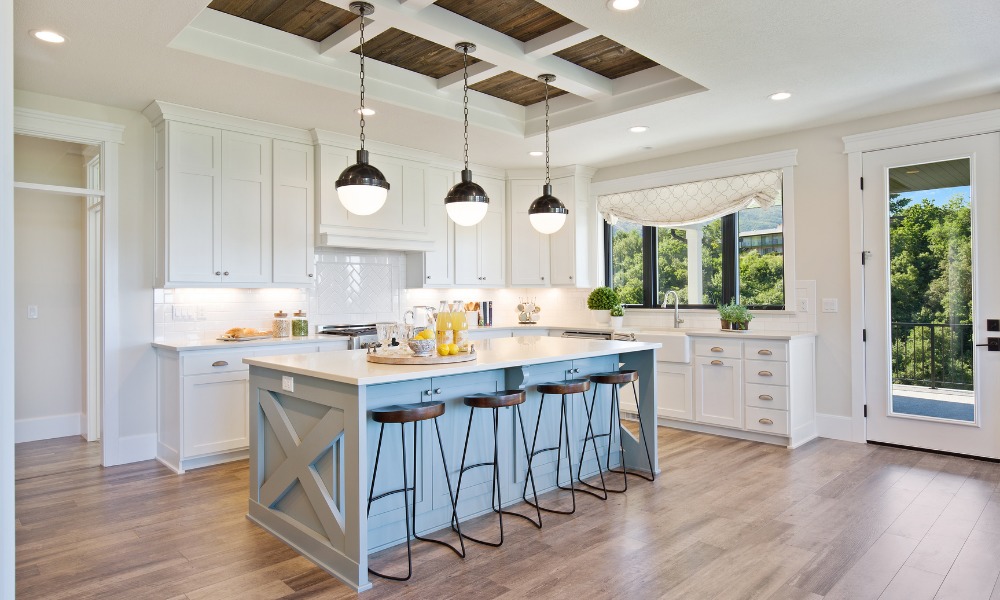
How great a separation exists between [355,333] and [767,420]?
11.0ft

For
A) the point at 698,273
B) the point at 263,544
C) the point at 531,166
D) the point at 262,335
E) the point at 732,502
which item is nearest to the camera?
the point at 263,544

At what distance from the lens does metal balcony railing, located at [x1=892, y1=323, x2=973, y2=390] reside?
455 cm

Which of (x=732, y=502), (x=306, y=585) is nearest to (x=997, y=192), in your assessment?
(x=732, y=502)

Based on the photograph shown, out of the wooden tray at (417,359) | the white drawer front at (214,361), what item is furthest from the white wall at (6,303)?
the white drawer front at (214,361)

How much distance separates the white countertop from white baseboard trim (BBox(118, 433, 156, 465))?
682 millimetres

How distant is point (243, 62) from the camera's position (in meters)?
3.74

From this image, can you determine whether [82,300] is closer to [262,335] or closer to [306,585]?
[262,335]

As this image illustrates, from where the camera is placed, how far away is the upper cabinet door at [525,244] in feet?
22.4

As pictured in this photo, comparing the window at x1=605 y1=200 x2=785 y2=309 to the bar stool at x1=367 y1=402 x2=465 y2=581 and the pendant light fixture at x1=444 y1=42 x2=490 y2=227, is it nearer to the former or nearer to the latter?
the pendant light fixture at x1=444 y1=42 x2=490 y2=227

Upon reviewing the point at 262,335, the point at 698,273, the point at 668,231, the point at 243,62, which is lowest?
the point at 262,335

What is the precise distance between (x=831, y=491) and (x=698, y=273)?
2.67 m

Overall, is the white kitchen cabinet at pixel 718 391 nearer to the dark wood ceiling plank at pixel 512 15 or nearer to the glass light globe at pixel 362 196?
the dark wood ceiling plank at pixel 512 15

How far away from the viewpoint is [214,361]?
175 inches

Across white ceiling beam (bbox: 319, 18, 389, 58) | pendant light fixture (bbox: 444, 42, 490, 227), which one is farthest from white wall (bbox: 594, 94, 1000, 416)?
white ceiling beam (bbox: 319, 18, 389, 58)
